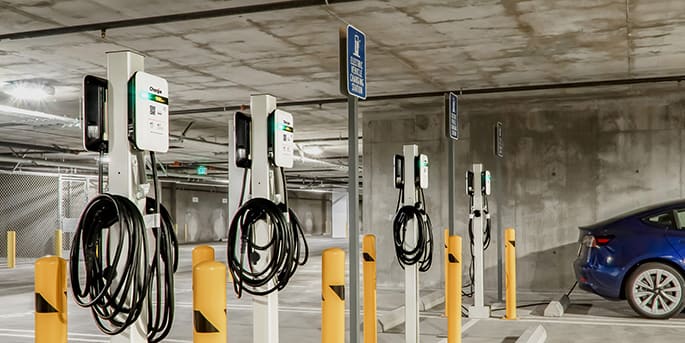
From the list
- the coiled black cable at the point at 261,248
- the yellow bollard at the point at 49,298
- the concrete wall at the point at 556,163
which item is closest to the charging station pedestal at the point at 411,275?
the coiled black cable at the point at 261,248

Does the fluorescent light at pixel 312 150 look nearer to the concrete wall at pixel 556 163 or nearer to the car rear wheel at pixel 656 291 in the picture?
the concrete wall at pixel 556 163

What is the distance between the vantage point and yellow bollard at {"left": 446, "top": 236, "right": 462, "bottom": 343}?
6.04 metres

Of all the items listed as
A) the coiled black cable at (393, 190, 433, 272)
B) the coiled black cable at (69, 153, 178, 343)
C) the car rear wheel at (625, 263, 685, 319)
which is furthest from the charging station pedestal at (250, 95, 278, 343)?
the car rear wheel at (625, 263, 685, 319)

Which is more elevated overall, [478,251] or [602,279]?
[478,251]

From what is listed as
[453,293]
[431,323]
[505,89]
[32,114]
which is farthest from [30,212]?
[453,293]

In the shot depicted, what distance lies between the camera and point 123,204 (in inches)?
136

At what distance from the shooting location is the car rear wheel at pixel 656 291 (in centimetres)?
827

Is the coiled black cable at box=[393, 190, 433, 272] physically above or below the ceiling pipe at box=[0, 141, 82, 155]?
below

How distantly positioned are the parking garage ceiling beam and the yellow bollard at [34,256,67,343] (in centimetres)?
333

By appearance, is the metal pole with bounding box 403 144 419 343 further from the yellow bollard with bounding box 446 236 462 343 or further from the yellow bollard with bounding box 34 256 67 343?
the yellow bollard with bounding box 34 256 67 343

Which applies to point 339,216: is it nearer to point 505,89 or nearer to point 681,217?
point 505,89

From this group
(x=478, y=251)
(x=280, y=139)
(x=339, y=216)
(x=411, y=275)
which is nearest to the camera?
(x=280, y=139)

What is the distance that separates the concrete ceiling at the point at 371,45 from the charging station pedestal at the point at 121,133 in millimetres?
2776

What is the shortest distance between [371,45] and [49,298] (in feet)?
16.3
